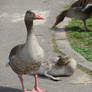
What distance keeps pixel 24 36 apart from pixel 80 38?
136 cm

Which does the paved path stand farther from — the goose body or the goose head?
the goose head

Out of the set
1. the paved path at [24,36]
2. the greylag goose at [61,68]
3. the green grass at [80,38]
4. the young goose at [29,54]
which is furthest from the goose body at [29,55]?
Answer: the green grass at [80,38]

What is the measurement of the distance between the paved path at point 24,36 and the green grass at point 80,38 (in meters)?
0.51

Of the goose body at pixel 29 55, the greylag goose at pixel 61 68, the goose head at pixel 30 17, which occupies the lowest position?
the greylag goose at pixel 61 68

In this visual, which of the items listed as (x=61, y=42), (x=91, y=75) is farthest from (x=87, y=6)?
(x=91, y=75)

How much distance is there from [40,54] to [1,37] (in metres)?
3.26

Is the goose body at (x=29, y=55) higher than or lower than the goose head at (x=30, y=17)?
lower

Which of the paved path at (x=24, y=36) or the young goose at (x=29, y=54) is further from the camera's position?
the paved path at (x=24, y=36)

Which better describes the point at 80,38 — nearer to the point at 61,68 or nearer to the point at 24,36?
the point at 24,36

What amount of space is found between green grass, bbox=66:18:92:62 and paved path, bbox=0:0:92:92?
510mm

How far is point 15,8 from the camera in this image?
→ 10.3 m

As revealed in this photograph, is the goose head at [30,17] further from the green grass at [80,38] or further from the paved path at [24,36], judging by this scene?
the green grass at [80,38]

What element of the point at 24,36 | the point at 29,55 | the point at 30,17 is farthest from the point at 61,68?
the point at 24,36

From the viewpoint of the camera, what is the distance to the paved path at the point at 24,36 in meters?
5.21
